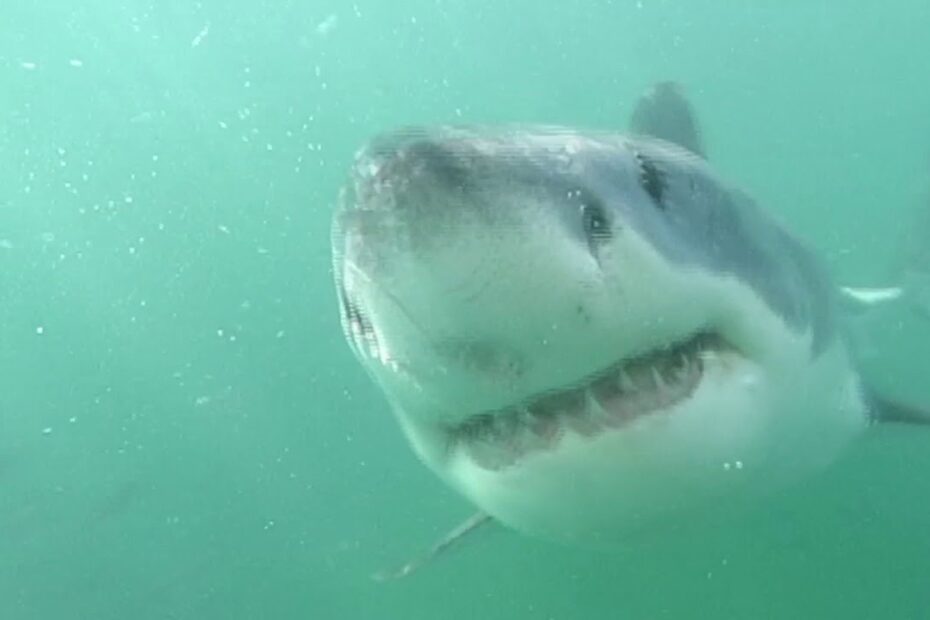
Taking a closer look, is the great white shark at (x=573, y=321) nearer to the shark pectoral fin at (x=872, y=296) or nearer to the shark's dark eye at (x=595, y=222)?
the shark's dark eye at (x=595, y=222)

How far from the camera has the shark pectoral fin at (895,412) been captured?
3705 mm

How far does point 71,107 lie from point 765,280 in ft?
70.4

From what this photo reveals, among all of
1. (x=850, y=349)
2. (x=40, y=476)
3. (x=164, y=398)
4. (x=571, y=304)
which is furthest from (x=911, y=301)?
(x=164, y=398)

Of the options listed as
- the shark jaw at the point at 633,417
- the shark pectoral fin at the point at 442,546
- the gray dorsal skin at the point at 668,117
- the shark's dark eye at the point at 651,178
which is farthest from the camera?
the gray dorsal skin at the point at 668,117

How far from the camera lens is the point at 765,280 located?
2256 millimetres

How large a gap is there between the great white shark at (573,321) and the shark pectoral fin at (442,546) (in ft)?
4.78

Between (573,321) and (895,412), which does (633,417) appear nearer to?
(573,321)

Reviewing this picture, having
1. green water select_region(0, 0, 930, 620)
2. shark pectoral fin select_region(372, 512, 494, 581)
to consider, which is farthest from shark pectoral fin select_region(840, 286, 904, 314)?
→ shark pectoral fin select_region(372, 512, 494, 581)

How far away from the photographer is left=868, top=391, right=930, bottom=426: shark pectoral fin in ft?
12.2

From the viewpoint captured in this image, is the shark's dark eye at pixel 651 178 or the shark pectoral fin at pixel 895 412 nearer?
the shark's dark eye at pixel 651 178

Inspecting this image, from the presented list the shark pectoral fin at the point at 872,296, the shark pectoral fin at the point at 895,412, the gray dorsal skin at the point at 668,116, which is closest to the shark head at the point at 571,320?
the shark pectoral fin at the point at 895,412

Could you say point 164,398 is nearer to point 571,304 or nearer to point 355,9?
point 355,9

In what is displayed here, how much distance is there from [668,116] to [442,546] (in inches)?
81.6

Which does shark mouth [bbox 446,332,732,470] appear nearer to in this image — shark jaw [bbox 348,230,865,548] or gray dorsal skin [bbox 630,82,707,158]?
shark jaw [bbox 348,230,865,548]
